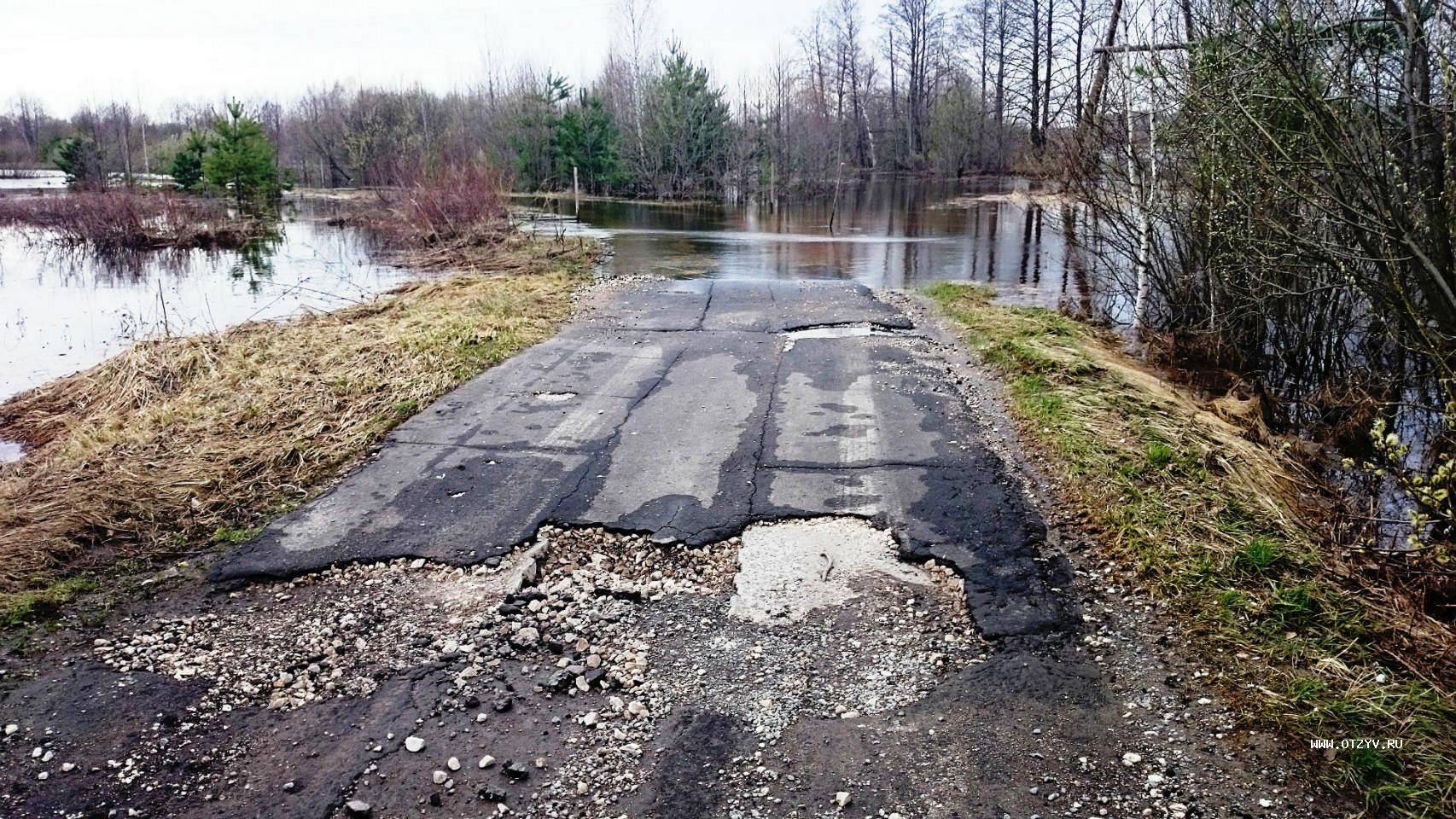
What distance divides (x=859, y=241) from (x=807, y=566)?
17.0m

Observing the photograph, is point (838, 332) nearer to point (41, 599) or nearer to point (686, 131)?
point (41, 599)

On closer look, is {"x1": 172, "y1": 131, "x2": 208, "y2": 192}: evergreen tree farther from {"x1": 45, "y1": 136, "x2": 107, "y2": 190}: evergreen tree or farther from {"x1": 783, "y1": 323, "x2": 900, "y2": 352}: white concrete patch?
{"x1": 783, "y1": 323, "x2": 900, "y2": 352}: white concrete patch

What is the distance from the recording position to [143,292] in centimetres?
1492

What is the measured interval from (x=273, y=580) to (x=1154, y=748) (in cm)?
358

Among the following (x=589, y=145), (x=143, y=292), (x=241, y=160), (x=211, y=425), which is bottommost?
(x=211, y=425)

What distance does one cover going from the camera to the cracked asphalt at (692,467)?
441 centimetres

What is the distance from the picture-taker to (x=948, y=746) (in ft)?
9.78

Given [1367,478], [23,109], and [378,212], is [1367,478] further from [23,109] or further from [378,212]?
[23,109]

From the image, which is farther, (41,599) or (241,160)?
(241,160)

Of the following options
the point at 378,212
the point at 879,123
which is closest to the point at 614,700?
the point at 378,212

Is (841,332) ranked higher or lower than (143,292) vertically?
lower

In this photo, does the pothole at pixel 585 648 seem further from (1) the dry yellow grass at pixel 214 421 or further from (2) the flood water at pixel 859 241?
(2) the flood water at pixel 859 241

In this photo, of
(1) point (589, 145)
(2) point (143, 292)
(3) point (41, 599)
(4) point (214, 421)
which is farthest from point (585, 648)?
(1) point (589, 145)

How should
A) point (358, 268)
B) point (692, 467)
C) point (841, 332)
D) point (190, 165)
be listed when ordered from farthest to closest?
1. point (190, 165)
2. point (358, 268)
3. point (841, 332)
4. point (692, 467)
